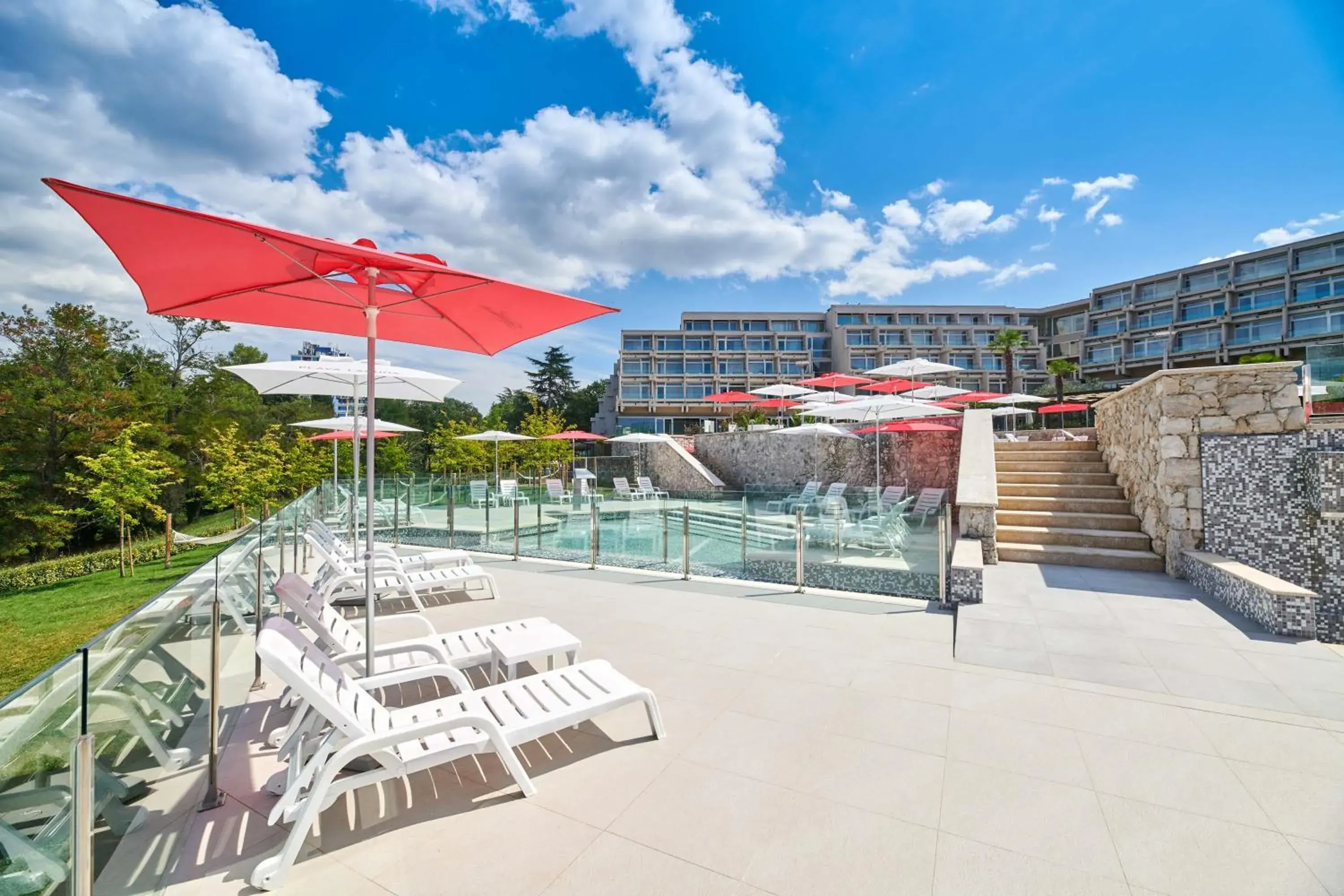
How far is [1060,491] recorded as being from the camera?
28.6ft

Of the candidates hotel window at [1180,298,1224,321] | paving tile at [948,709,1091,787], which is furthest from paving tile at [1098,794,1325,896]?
hotel window at [1180,298,1224,321]

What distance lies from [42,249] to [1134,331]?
66.2 m

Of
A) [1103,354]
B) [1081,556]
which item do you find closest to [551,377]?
[1103,354]

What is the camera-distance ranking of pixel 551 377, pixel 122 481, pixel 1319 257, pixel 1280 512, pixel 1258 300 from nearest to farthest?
pixel 1280 512, pixel 122 481, pixel 1319 257, pixel 1258 300, pixel 551 377

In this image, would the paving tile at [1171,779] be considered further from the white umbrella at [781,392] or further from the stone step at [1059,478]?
the white umbrella at [781,392]

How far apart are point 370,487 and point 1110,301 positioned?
204 feet

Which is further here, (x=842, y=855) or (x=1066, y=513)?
(x=1066, y=513)

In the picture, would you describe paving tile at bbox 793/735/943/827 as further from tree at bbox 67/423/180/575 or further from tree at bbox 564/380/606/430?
tree at bbox 564/380/606/430

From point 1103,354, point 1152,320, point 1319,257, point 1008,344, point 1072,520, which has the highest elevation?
point 1319,257

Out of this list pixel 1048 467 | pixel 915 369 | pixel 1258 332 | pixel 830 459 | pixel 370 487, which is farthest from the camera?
pixel 1258 332

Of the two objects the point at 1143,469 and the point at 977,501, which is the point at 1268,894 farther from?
the point at 1143,469

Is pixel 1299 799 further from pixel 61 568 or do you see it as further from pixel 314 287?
pixel 61 568

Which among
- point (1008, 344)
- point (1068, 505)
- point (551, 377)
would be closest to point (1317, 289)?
point (1008, 344)

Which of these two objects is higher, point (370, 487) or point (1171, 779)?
A: point (370, 487)
